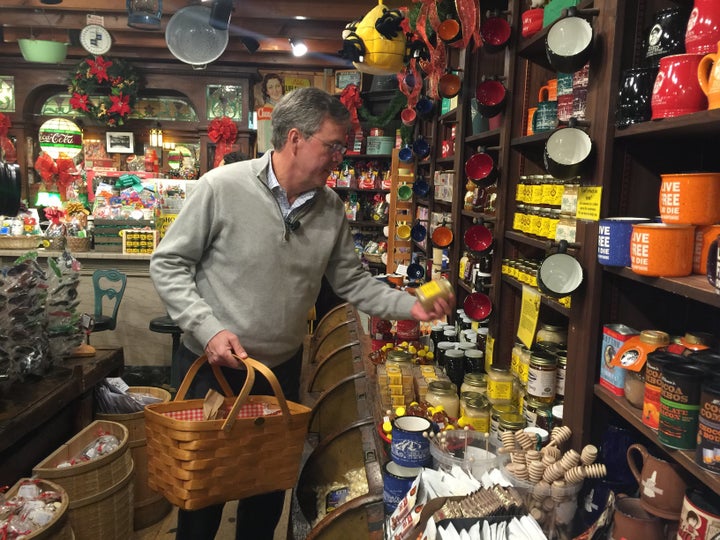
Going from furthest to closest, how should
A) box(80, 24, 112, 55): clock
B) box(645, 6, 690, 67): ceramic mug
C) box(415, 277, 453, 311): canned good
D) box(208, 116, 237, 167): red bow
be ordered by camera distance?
box(208, 116, 237, 167): red bow < box(80, 24, 112, 55): clock < box(415, 277, 453, 311): canned good < box(645, 6, 690, 67): ceramic mug

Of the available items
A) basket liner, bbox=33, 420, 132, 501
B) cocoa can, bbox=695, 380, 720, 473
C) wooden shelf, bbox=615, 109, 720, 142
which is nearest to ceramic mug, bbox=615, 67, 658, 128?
wooden shelf, bbox=615, 109, 720, 142

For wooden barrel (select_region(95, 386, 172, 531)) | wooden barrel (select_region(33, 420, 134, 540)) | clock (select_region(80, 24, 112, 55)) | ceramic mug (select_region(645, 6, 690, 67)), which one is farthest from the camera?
clock (select_region(80, 24, 112, 55))

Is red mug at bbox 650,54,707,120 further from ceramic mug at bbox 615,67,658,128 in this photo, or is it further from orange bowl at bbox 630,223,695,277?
orange bowl at bbox 630,223,695,277

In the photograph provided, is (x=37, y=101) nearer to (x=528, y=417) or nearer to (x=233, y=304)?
(x=233, y=304)

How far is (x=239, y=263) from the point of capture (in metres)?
1.88

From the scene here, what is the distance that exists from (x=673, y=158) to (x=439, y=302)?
2.60ft

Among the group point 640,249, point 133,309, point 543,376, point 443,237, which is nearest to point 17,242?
point 133,309

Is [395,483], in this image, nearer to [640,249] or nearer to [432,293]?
[432,293]

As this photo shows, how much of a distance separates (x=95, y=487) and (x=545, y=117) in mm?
2137

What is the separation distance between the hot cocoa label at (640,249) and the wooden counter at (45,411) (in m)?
2.07

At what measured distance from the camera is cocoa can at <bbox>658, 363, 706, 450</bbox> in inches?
43.3

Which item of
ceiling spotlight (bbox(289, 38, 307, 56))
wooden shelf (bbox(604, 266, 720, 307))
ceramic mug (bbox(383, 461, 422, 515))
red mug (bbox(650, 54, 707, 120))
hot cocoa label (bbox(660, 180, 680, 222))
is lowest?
ceramic mug (bbox(383, 461, 422, 515))

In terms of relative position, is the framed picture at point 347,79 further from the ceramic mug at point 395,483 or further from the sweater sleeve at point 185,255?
the ceramic mug at point 395,483

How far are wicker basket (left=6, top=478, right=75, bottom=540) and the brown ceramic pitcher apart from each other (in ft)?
5.25
